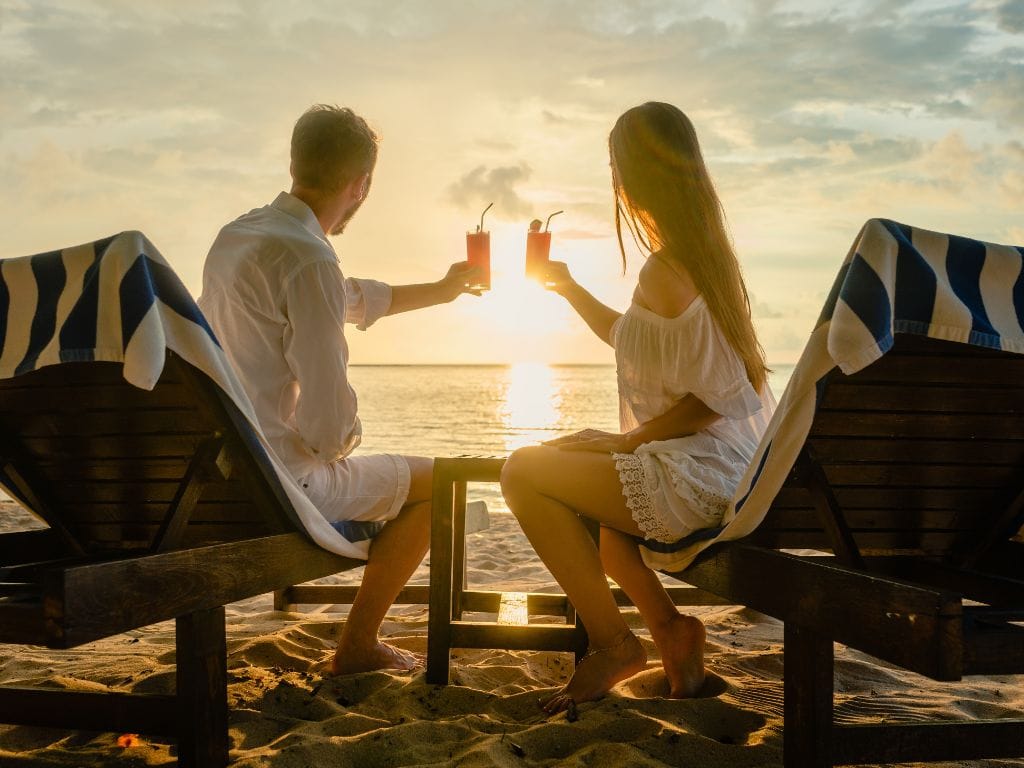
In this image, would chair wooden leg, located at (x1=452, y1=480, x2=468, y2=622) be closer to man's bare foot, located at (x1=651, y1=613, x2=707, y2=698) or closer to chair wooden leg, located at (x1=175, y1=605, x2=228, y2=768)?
man's bare foot, located at (x1=651, y1=613, x2=707, y2=698)

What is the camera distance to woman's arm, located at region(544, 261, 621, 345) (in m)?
3.37

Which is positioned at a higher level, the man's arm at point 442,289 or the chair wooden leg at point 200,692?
the man's arm at point 442,289

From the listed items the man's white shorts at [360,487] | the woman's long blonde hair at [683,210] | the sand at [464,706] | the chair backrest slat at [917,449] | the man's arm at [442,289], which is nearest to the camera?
the chair backrest slat at [917,449]

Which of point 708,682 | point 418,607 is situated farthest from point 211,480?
point 418,607

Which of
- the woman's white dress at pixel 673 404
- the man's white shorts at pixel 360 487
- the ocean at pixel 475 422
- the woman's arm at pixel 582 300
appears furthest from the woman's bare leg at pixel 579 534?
the ocean at pixel 475 422

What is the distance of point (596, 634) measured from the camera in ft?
8.78

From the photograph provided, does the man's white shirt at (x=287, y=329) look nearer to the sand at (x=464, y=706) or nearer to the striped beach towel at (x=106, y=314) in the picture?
the striped beach towel at (x=106, y=314)

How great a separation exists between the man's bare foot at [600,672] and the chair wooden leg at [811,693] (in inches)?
27.6

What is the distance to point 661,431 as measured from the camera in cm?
266

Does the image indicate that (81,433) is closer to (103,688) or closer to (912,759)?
(103,688)

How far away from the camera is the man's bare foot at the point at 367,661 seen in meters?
2.99

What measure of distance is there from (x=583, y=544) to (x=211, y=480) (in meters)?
1.09

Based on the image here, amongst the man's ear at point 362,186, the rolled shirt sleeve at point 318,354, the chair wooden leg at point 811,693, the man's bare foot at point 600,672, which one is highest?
the man's ear at point 362,186

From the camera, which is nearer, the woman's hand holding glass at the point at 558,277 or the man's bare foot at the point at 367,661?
the man's bare foot at the point at 367,661
